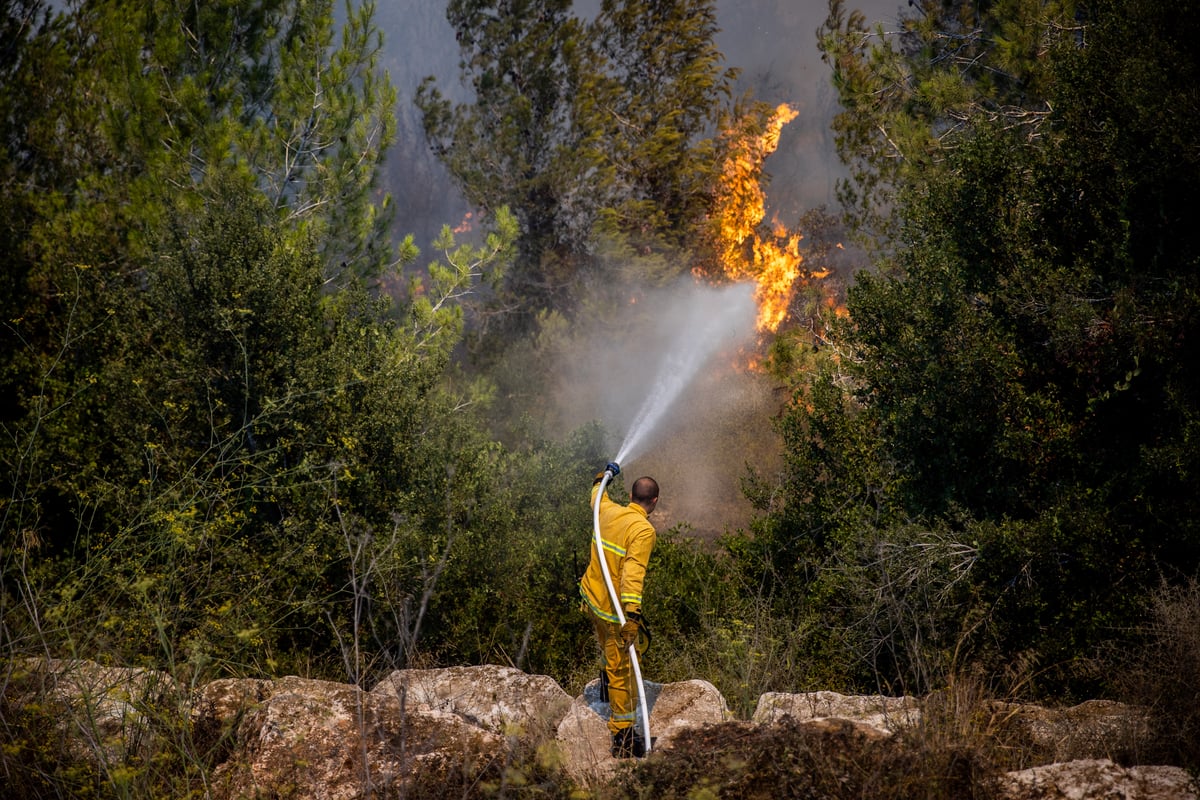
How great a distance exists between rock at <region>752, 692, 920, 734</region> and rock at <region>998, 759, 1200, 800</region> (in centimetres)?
65

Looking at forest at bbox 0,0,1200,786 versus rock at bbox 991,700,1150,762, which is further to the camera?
forest at bbox 0,0,1200,786

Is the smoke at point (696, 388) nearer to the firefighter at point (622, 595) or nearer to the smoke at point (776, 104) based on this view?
the smoke at point (776, 104)

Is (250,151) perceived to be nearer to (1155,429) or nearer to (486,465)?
(486,465)

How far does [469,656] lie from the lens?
9.09 m

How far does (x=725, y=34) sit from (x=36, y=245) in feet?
169

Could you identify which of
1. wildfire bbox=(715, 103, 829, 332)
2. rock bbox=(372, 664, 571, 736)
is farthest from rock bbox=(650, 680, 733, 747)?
wildfire bbox=(715, 103, 829, 332)

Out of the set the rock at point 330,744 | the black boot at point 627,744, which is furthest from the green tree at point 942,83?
the rock at point 330,744

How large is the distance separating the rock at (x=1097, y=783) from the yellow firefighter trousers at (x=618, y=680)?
2.27 meters

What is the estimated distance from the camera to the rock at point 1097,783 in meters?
3.85

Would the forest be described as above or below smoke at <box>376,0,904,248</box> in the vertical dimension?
→ below

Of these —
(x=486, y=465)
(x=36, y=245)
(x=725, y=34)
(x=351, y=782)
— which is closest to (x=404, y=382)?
(x=486, y=465)

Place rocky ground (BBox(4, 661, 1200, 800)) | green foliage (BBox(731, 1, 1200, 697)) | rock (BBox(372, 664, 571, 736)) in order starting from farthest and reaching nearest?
green foliage (BBox(731, 1, 1200, 697)) < rock (BBox(372, 664, 571, 736)) < rocky ground (BBox(4, 661, 1200, 800))

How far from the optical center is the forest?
273 inches

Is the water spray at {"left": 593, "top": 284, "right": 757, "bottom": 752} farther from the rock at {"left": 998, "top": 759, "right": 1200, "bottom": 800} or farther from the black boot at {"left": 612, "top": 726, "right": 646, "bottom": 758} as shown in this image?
the rock at {"left": 998, "top": 759, "right": 1200, "bottom": 800}
